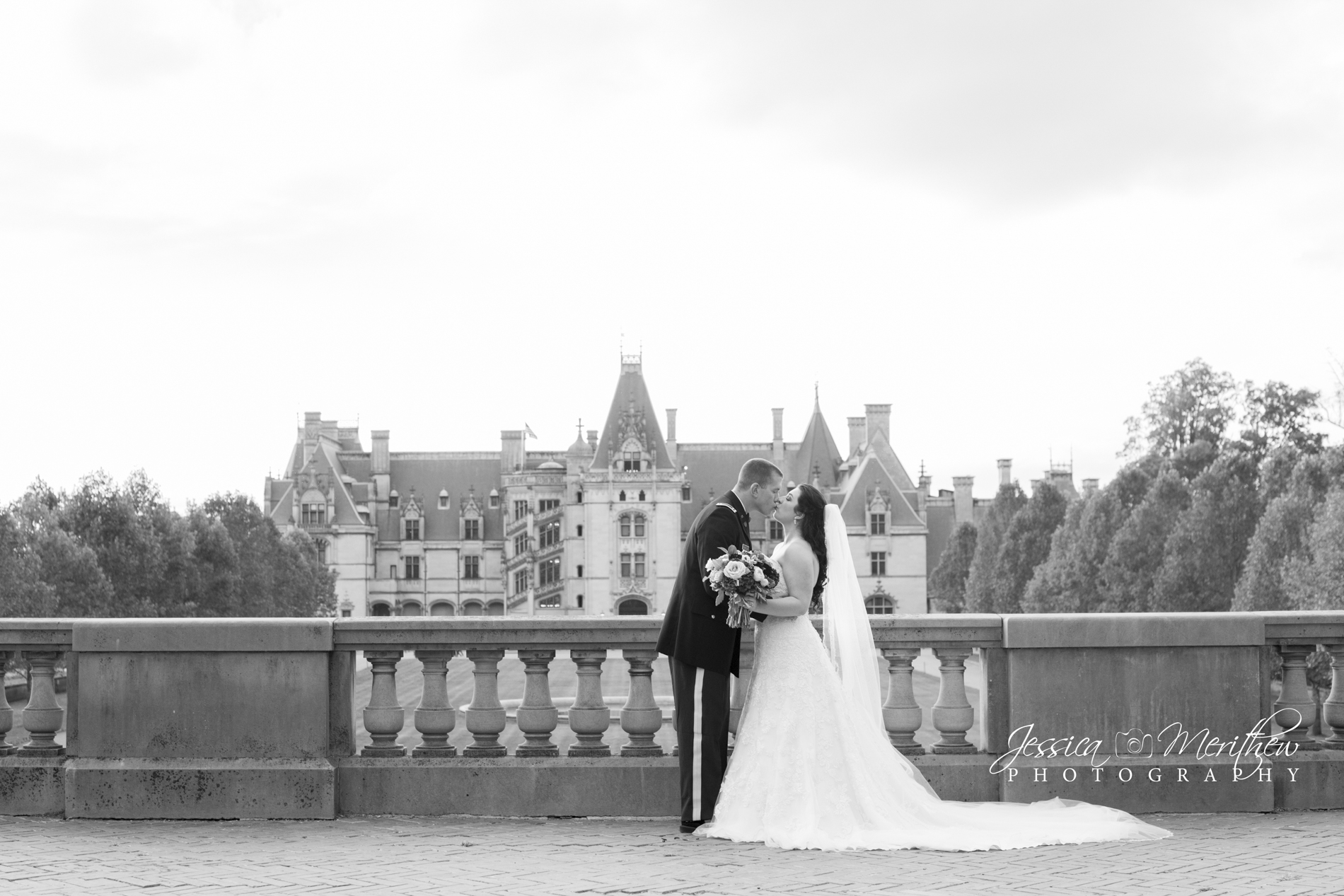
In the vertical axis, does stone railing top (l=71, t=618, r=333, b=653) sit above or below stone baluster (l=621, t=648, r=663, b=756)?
above

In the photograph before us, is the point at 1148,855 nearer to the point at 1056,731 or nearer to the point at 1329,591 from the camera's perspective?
the point at 1056,731

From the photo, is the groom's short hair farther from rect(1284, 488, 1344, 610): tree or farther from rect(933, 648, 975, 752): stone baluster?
rect(1284, 488, 1344, 610): tree

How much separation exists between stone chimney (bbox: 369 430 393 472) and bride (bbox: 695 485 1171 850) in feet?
290

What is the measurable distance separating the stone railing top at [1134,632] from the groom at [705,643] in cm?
180

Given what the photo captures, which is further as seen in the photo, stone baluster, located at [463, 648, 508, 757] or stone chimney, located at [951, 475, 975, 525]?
stone chimney, located at [951, 475, 975, 525]

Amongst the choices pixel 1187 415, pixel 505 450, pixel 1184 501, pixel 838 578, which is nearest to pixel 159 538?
pixel 1184 501

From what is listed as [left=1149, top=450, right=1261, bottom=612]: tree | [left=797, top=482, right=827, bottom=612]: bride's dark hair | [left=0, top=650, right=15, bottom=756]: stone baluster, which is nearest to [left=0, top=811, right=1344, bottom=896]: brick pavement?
[left=0, top=650, right=15, bottom=756]: stone baluster

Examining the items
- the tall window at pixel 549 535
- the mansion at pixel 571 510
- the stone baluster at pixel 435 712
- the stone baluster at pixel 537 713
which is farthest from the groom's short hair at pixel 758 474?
the tall window at pixel 549 535

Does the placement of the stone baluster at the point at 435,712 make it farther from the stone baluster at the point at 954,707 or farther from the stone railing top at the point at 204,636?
the stone baluster at the point at 954,707

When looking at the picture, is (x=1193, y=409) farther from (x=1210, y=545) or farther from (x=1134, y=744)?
(x=1134, y=744)

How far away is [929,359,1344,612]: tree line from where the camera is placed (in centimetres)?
3509

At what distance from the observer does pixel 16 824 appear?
8055mm

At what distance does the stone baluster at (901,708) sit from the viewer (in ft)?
27.4

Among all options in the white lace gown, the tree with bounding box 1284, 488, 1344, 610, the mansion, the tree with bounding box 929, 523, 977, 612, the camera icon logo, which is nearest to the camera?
the white lace gown
